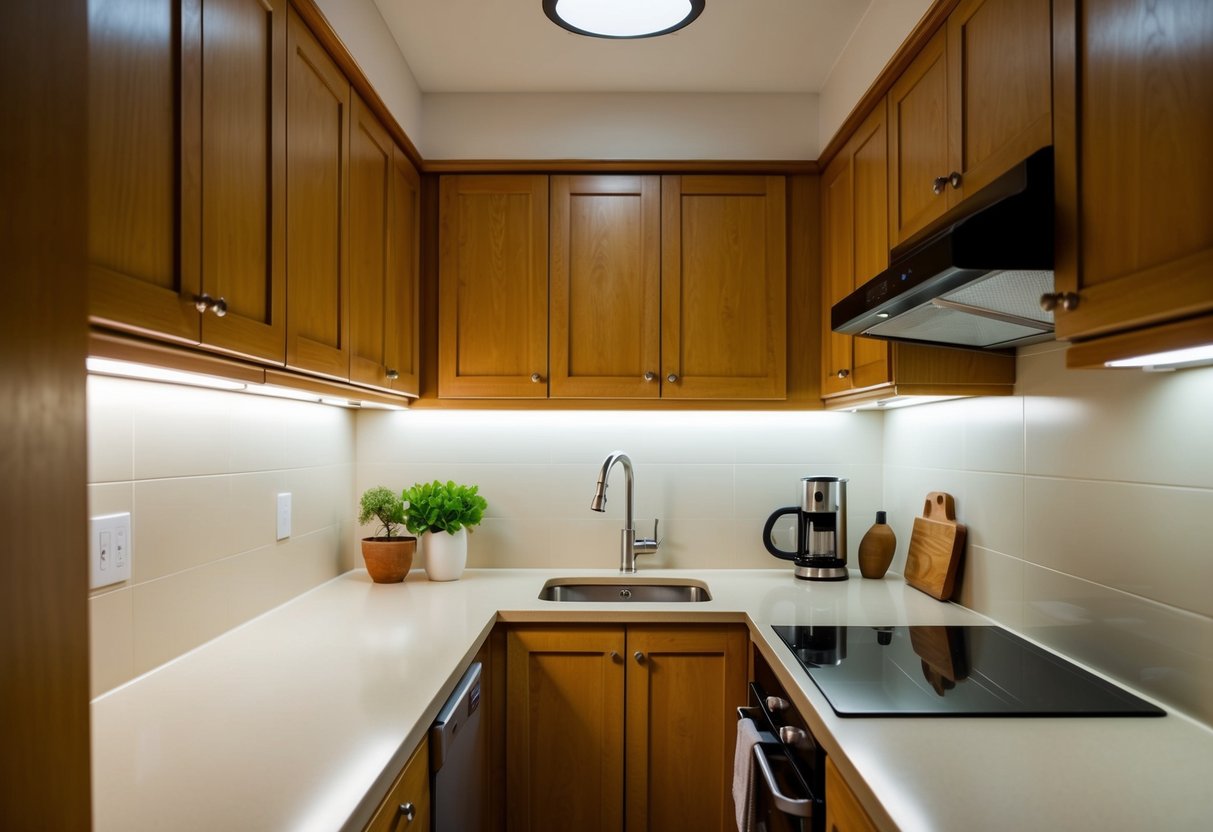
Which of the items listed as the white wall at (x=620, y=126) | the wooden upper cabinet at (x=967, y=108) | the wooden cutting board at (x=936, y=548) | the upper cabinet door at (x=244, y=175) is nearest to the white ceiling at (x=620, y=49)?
the white wall at (x=620, y=126)

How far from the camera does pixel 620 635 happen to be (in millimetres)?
1952

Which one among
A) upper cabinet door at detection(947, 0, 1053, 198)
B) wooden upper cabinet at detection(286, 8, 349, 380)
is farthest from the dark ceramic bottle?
wooden upper cabinet at detection(286, 8, 349, 380)

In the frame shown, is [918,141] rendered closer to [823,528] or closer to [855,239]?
[855,239]

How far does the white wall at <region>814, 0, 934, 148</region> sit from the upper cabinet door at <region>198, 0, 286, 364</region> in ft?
4.47

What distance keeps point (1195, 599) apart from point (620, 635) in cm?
126

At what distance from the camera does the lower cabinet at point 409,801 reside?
1.01 metres

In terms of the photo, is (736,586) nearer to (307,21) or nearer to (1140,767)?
(1140,767)

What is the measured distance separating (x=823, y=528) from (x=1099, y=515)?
95cm

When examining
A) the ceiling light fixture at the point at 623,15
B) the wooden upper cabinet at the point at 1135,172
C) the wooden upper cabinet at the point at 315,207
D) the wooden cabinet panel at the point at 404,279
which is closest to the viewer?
the wooden upper cabinet at the point at 1135,172

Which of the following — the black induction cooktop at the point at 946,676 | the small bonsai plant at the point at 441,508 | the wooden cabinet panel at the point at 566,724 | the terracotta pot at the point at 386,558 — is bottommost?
the wooden cabinet panel at the point at 566,724

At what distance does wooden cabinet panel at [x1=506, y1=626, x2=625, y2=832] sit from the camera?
195 centimetres

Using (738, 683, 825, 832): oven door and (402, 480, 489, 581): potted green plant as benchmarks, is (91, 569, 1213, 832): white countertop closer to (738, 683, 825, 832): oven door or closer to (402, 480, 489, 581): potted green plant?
(738, 683, 825, 832): oven door

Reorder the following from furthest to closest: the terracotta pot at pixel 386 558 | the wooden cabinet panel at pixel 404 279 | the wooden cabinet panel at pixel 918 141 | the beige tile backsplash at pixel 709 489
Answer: the terracotta pot at pixel 386 558 → the wooden cabinet panel at pixel 404 279 → the wooden cabinet panel at pixel 918 141 → the beige tile backsplash at pixel 709 489

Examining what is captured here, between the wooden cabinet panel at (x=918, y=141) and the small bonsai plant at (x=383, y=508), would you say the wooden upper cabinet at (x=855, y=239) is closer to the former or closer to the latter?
the wooden cabinet panel at (x=918, y=141)
